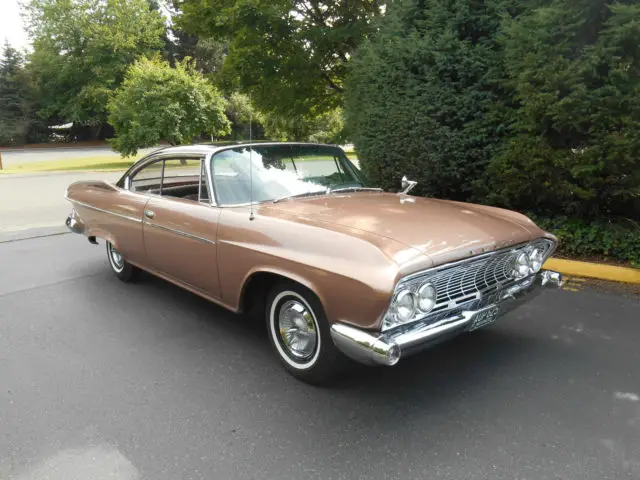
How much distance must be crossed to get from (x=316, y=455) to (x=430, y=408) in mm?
772

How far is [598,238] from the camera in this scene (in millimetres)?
5422

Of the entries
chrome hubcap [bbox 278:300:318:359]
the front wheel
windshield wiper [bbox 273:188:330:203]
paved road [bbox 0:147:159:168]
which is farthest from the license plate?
paved road [bbox 0:147:159:168]

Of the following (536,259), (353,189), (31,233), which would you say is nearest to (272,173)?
(353,189)

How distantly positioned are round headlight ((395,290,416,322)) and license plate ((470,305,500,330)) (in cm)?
44

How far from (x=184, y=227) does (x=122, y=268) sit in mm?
1817

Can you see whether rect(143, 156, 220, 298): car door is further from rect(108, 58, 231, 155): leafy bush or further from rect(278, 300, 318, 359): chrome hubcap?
rect(108, 58, 231, 155): leafy bush

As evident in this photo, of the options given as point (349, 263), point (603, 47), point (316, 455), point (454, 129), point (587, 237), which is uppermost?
point (603, 47)

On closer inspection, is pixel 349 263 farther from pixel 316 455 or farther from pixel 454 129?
pixel 454 129

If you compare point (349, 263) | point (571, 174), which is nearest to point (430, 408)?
point (349, 263)

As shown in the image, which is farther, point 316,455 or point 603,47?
point 603,47

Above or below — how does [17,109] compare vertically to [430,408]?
above

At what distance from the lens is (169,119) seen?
22594 mm

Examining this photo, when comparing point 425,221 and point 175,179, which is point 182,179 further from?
point 425,221

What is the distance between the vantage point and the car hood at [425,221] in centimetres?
284
